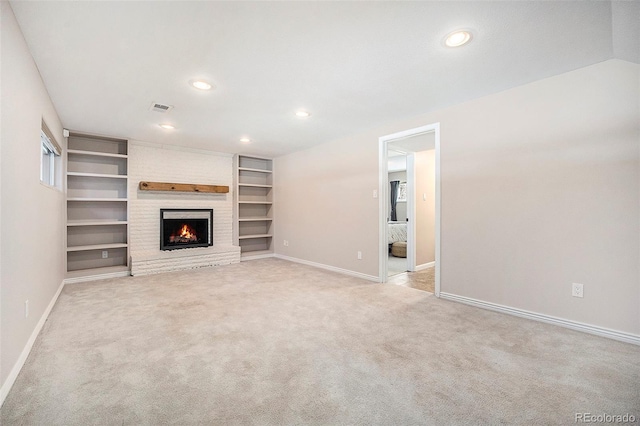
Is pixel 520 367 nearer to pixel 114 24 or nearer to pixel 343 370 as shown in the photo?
pixel 343 370

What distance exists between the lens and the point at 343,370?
1887 mm

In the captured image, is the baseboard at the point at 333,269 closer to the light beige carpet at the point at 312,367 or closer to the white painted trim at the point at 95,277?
the light beige carpet at the point at 312,367

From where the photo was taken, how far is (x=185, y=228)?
5570 mm

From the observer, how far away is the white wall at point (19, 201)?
1666 millimetres

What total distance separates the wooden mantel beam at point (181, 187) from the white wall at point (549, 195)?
12.2 feet

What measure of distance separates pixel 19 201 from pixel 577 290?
437cm

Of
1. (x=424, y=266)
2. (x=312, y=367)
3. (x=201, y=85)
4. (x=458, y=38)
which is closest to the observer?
(x=312, y=367)

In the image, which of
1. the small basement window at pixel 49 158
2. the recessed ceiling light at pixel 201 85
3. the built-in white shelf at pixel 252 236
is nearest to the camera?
the recessed ceiling light at pixel 201 85

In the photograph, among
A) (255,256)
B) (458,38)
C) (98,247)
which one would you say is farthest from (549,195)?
(98,247)

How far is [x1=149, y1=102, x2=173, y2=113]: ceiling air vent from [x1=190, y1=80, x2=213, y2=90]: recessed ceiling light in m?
0.78

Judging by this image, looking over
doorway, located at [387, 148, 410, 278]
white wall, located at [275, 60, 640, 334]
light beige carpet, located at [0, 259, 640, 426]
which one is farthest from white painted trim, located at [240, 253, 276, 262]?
white wall, located at [275, 60, 640, 334]

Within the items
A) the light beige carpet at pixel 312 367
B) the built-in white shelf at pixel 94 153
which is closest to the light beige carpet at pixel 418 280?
the light beige carpet at pixel 312 367

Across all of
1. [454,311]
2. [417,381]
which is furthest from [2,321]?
[454,311]

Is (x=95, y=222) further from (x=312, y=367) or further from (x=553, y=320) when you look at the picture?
(x=553, y=320)
